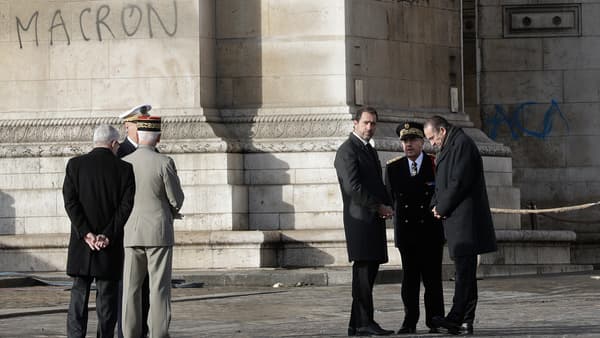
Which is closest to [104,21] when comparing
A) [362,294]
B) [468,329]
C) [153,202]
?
[362,294]

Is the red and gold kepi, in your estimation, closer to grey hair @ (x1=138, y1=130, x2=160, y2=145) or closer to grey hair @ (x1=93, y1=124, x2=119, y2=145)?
grey hair @ (x1=138, y1=130, x2=160, y2=145)

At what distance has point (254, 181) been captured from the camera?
73.8 feet

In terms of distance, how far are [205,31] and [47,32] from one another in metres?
2.16

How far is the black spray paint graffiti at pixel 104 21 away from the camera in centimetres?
2276

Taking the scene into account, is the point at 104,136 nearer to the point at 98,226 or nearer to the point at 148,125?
the point at 148,125

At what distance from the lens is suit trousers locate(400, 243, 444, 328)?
1437 centimetres

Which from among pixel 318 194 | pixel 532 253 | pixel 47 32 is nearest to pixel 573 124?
pixel 532 253

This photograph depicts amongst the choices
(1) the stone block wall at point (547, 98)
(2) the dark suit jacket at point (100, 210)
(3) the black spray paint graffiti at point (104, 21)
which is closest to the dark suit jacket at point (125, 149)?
(2) the dark suit jacket at point (100, 210)

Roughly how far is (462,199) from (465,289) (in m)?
0.74

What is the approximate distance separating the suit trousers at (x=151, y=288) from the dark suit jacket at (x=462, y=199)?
8.52 ft

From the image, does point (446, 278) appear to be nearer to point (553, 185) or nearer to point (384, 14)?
point (384, 14)

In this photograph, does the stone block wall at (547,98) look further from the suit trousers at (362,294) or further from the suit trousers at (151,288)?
the suit trousers at (151,288)

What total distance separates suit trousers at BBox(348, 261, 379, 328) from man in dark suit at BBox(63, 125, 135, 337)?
2.22 m

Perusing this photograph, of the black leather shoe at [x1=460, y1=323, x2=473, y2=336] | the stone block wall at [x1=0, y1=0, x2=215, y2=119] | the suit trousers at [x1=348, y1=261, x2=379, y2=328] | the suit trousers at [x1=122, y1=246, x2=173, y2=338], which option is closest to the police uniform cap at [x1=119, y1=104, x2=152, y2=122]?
the suit trousers at [x1=122, y1=246, x2=173, y2=338]
